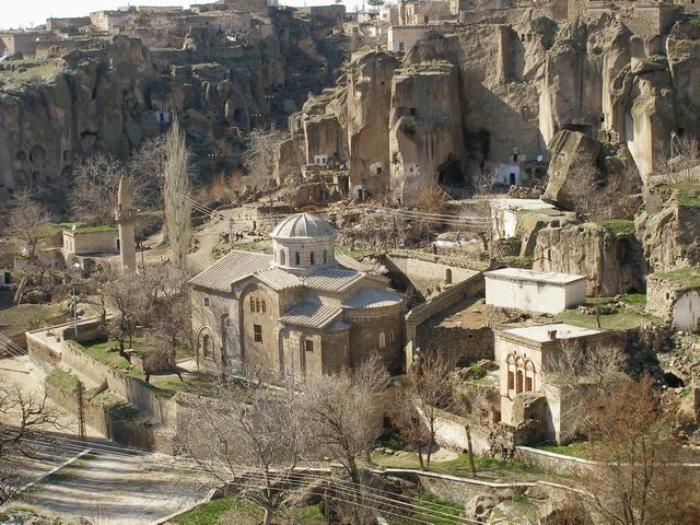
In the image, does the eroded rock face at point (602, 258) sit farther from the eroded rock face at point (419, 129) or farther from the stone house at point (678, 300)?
the eroded rock face at point (419, 129)

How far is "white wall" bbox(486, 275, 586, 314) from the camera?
111 feet

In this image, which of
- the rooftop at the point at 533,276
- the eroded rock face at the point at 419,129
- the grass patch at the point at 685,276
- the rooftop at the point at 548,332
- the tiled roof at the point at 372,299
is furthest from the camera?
the eroded rock face at the point at 419,129

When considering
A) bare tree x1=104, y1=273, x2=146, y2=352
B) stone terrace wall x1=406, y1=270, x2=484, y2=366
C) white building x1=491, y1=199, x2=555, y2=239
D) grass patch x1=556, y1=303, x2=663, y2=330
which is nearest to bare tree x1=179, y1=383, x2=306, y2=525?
stone terrace wall x1=406, y1=270, x2=484, y2=366

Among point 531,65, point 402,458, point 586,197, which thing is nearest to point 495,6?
point 531,65

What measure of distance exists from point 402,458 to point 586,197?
54.9ft

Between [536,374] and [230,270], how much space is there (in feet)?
40.1

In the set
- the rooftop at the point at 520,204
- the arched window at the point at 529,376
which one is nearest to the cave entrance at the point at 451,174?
the rooftop at the point at 520,204

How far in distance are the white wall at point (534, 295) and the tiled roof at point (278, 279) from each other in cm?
602

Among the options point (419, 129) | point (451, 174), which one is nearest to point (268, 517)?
point (419, 129)

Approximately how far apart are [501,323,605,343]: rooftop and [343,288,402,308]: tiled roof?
182 inches

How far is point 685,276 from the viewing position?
104ft

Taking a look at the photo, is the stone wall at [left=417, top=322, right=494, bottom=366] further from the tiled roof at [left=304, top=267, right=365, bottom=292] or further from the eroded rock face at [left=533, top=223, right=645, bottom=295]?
the eroded rock face at [left=533, top=223, right=645, bottom=295]

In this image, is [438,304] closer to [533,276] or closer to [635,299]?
A: [533,276]

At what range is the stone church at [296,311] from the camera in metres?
34.4
